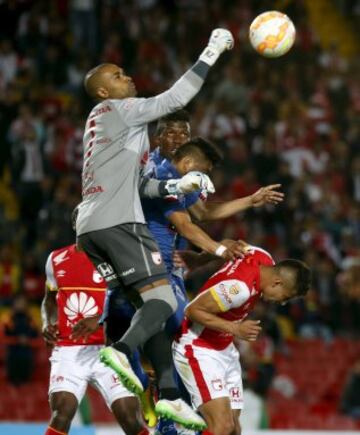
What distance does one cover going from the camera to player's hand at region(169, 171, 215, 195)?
802 cm

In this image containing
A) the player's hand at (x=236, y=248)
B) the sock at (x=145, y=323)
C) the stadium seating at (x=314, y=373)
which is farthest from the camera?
the stadium seating at (x=314, y=373)

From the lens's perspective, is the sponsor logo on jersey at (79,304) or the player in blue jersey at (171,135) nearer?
the player in blue jersey at (171,135)

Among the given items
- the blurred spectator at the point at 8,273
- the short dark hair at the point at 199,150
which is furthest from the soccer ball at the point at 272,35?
the blurred spectator at the point at 8,273

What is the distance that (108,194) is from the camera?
8117 millimetres

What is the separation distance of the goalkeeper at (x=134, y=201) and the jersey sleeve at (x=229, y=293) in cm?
36

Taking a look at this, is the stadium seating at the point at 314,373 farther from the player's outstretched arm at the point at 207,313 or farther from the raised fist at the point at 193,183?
the raised fist at the point at 193,183

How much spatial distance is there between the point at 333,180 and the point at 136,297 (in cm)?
980

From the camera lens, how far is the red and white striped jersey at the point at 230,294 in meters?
8.37

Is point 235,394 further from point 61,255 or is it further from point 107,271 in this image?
point 61,255

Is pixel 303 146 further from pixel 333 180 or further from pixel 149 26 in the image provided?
pixel 149 26

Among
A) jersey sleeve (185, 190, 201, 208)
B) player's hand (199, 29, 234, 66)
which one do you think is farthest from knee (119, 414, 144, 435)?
player's hand (199, 29, 234, 66)

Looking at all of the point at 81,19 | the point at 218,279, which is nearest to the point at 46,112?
the point at 81,19

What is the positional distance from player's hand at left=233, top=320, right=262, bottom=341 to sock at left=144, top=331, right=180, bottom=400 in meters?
0.47

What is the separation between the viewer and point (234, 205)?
8.61m
